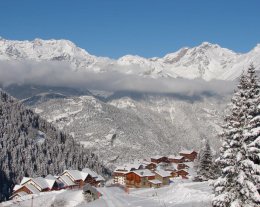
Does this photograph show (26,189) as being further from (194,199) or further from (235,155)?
(235,155)

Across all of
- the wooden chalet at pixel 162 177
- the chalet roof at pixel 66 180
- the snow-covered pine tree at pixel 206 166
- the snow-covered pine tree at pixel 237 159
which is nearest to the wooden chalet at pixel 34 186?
the chalet roof at pixel 66 180

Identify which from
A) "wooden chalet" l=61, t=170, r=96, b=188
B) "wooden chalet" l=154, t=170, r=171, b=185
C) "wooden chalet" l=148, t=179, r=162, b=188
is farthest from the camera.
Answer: "wooden chalet" l=61, t=170, r=96, b=188

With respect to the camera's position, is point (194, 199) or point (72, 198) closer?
point (194, 199)

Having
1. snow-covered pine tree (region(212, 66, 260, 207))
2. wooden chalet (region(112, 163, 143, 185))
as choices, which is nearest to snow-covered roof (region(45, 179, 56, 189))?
wooden chalet (region(112, 163, 143, 185))

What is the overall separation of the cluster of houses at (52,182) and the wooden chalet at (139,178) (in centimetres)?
1321

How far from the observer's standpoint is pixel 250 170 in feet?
89.4

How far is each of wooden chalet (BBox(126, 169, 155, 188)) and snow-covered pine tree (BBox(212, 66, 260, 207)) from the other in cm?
10787

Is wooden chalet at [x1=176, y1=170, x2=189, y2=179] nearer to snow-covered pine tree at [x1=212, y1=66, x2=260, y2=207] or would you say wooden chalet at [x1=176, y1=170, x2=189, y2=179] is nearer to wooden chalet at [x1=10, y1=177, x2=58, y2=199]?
wooden chalet at [x1=10, y1=177, x2=58, y2=199]

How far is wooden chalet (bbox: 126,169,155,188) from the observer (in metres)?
135

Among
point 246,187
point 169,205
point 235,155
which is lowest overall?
point 169,205

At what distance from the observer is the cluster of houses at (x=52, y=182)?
12912cm

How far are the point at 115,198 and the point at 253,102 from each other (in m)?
58.7

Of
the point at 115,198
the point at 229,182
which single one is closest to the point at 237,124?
the point at 229,182

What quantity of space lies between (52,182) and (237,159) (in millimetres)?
110697
